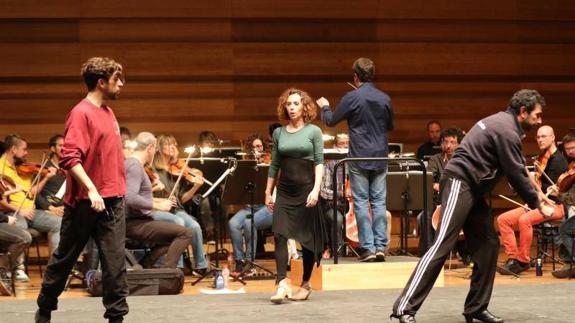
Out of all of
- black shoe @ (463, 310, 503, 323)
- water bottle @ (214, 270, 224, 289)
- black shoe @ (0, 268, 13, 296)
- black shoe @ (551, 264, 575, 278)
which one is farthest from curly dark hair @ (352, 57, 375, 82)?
black shoe @ (0, 268, 13, 296)

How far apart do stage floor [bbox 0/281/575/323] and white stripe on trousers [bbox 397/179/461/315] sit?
401 mm

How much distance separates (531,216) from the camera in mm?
7977

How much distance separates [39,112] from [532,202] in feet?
22.5

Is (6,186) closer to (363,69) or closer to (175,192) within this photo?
(175,192)

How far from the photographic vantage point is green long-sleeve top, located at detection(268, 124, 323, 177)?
593 cm

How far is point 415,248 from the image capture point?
32.1ft

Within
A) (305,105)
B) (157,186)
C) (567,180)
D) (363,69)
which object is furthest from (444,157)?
(305,105)

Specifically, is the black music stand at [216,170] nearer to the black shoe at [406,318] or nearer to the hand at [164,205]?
the hand at [164,205]


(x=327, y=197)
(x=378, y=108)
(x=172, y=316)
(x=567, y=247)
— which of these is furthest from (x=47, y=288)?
(x=567, y=247)

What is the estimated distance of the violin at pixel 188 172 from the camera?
821 centimetres

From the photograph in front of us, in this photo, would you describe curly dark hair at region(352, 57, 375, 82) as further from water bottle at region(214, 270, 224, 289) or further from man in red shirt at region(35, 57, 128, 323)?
man in red shirt at region(35, 57, 128, 323)

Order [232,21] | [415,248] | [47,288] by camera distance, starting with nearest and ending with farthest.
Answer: [47,288] < [415,248] < [232,21]

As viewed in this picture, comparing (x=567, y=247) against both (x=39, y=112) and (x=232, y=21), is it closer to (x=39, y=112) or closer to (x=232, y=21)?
(x=232, y=21)

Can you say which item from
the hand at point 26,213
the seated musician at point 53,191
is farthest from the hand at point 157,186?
the hand at point 26,213
